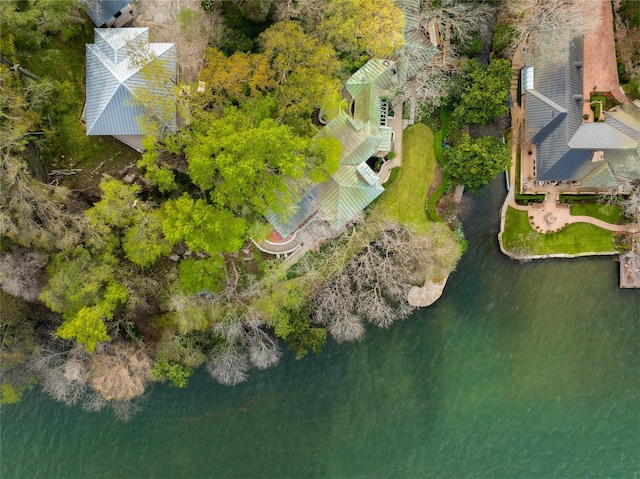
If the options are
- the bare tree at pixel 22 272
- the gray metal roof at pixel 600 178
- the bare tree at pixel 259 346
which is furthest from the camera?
the gray metal roof at pixel 600 178

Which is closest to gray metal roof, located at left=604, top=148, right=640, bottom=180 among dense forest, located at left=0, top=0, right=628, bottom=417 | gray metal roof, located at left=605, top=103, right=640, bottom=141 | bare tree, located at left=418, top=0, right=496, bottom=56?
gray metal roof, located at left=605, top=103, right=640, bottom=141

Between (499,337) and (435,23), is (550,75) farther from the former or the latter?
(499,337)

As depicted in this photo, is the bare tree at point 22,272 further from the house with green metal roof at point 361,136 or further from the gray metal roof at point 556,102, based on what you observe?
the gray metal roof at point 556,102

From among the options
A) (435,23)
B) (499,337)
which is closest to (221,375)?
A: (499,337)

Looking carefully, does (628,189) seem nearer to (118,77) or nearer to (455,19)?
(455,19)

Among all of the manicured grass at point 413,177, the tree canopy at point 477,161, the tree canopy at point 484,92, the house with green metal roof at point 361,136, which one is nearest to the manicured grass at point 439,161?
the manicured grass at point 413,177

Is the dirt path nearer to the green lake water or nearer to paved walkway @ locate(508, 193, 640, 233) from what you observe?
paved walkway @ locate(508, 193, 640, 233)
